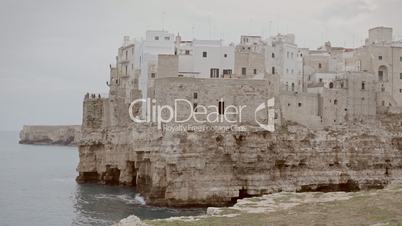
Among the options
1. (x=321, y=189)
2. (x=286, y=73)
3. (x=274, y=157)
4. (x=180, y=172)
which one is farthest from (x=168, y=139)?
(x=286, y=73)

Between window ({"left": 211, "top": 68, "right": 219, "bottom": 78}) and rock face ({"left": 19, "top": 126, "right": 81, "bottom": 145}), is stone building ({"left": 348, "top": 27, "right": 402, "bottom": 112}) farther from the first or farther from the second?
rock face ({"left": 19, "top": 126, "right": 81, "bottom": 145})

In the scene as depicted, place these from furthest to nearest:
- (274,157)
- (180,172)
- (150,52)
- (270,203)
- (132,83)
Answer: (132,83) → (150,52) → (274,157) → (180,172) → (270,203)

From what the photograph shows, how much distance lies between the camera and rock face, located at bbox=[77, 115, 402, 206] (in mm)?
42656

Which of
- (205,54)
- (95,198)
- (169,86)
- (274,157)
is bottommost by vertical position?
(95,198)

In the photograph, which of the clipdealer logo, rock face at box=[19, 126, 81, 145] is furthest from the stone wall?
rock face at box=[19, 126, 81, 145]

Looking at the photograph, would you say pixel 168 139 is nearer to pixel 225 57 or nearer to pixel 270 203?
pixel 225 57

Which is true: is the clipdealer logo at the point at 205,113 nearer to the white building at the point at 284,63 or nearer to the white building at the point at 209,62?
the white building at the point at 209,62

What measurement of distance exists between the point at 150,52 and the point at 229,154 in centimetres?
1372

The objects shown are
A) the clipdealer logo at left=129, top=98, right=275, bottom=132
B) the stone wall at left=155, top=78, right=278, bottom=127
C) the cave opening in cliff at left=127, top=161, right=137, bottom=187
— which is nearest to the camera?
the clipdealer logo at left=129, top=98, right=275, bottom=132

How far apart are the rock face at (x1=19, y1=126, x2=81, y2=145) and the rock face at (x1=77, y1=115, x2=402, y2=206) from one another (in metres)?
118

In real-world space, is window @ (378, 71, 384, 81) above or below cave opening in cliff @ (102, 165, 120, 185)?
above

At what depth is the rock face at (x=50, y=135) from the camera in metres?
168

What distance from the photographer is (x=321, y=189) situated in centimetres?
4634

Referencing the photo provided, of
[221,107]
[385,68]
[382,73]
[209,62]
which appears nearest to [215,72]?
[209,62]
